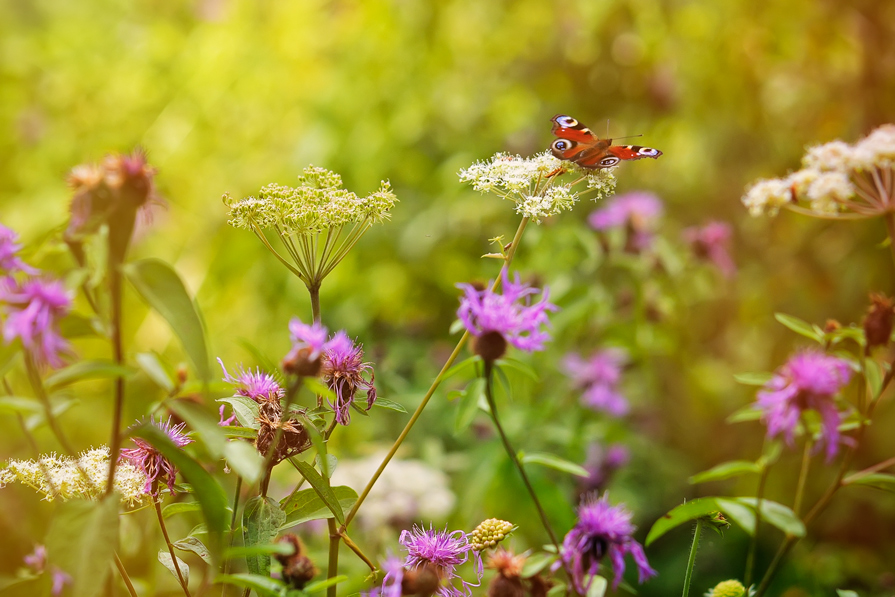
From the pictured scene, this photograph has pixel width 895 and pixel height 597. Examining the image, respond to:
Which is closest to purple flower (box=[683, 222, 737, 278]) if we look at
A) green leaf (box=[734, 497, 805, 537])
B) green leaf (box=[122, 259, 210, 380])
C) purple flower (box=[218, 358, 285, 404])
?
green leaf (box=[734, 497, 805, 537])

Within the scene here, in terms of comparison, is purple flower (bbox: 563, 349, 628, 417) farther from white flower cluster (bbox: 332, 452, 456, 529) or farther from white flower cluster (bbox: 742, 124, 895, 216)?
white flower cluster (bbox: 742, 124, 895, 216)

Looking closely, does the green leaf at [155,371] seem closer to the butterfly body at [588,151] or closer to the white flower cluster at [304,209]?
the white flower cluster at [304,209]

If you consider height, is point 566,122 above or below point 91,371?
above

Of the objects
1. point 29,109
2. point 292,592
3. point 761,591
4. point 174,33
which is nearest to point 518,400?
point 761,591

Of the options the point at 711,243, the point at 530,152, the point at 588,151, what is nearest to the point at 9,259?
the point at 588,151

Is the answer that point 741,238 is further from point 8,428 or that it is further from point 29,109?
point 29,109

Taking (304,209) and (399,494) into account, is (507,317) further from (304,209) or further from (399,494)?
(399,494)
